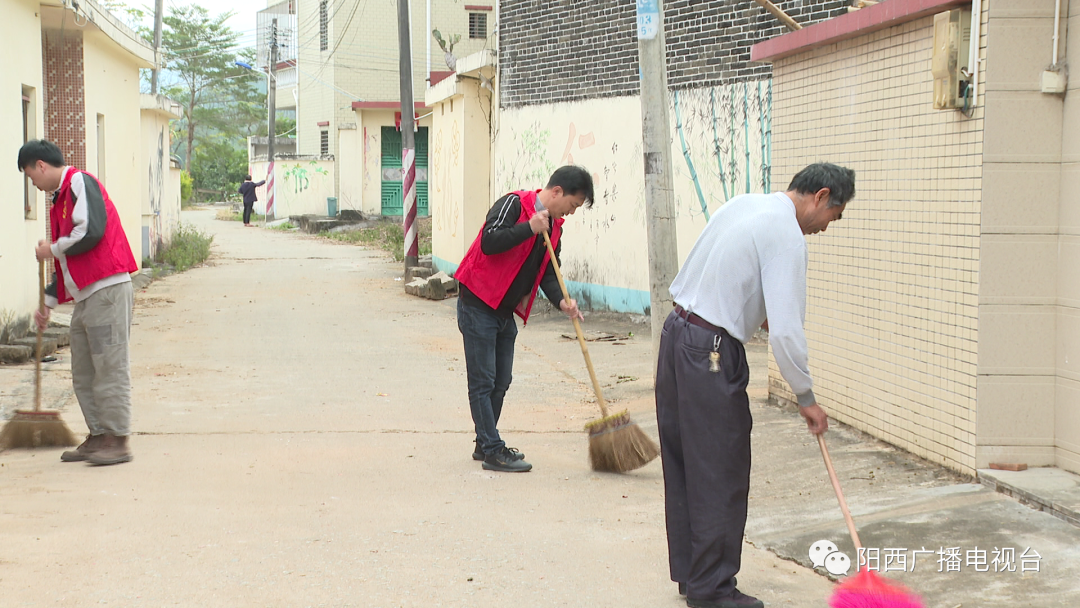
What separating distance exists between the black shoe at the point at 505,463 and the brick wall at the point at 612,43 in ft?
19.0

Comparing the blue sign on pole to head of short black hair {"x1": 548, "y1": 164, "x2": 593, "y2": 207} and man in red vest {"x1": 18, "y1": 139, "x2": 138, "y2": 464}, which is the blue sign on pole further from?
man in red vest {"x1": 18, "y1": 139, "x2": 138, "y2": 464}

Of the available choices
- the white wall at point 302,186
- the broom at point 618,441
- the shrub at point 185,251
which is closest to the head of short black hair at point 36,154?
A: the broom at point 618,441

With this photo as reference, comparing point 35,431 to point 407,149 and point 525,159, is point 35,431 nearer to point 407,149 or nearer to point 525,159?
point 525,159

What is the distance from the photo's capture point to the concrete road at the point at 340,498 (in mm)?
4160

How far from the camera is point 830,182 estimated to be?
371 cm

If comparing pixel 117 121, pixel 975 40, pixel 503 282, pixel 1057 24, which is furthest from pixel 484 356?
pixel 117 121

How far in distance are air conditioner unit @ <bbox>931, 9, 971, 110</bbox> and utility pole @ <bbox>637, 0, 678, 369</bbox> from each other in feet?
9.34

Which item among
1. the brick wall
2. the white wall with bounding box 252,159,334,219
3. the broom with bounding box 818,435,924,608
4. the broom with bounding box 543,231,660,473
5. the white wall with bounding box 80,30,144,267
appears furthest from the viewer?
the white wall with bounding box 252,159,334,219

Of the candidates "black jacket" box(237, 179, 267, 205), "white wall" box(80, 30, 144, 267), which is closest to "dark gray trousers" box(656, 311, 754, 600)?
"white wall" box(80, 30, 144, 267)

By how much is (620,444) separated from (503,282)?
1.09m

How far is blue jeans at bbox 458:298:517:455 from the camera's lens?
6.01 meters

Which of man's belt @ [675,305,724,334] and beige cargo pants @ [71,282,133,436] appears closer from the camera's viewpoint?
man's belt @ [675,305,724,334]

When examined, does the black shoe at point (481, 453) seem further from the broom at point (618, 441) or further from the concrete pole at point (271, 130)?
the concrete pole at point (271, 130)

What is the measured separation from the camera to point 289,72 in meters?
48.9
